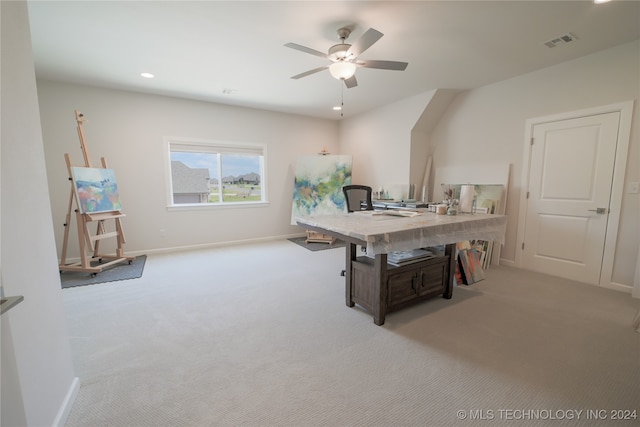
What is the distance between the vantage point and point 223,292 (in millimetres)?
2863

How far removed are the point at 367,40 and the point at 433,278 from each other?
7.36 ft

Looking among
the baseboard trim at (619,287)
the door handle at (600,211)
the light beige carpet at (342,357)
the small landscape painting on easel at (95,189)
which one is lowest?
the light beige carpet at (342,357)

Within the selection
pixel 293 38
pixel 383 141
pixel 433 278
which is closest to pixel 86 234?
pixel 293 38

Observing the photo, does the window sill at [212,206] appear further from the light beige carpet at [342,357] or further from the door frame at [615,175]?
the door frame at [615,175]

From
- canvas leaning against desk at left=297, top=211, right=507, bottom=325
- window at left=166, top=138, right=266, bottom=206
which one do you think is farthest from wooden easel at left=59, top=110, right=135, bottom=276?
canvas leaning against desk at left=297, top=211, right=507, bottom=325

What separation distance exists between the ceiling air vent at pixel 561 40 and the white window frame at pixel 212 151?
4.33 meters

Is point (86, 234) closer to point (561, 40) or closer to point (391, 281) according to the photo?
point (391, 281)

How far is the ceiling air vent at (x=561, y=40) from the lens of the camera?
252cm

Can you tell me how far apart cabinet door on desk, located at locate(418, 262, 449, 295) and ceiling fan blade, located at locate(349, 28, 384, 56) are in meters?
2.03

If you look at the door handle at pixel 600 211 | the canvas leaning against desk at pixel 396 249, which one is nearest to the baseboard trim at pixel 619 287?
the door handle at pixel 600 211

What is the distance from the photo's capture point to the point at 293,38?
2559mm

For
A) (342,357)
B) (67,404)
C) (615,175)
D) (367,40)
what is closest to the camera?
(67,404)

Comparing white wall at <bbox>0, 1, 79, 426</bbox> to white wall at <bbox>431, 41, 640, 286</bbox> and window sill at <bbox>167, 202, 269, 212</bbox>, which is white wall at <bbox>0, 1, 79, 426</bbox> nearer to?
window sill at <bbox>167, 202, 269, 212</bbox>

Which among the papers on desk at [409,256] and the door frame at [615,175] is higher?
the door frame at [615,175]
